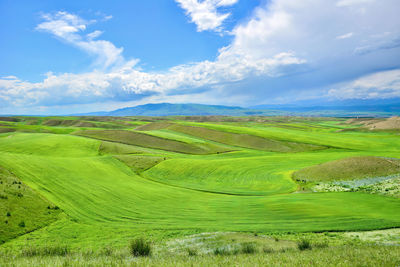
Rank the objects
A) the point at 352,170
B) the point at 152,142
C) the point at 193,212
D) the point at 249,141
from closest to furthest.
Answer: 1. the point at 193,212
2. the point at 352,170
3. the point at 152,142
4. the point at 249,141

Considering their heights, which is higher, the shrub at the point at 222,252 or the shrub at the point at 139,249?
the shrub at the point at 139,249

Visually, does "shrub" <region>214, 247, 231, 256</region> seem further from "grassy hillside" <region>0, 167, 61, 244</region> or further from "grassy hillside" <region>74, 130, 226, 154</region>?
"grassy hillside" <region>74, 130, 226, 154</region>

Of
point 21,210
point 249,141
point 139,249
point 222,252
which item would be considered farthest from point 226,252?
point 249,141

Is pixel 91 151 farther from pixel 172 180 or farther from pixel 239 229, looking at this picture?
pixel 239 229

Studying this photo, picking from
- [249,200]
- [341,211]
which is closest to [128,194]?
[249,200]

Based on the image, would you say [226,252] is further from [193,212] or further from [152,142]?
[152,142]

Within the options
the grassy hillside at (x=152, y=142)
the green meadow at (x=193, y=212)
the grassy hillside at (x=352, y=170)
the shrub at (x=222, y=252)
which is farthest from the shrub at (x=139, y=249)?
the grassy hillside at (x=152, y=142)

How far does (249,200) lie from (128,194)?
15.4m

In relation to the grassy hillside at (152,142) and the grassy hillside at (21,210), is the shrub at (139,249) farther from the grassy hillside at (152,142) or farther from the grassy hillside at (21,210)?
the grassy hillside at (152,142)

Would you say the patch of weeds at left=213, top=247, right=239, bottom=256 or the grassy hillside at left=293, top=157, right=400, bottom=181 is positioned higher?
the patch of weeds at left=213, top=247, right=239, bottom=256

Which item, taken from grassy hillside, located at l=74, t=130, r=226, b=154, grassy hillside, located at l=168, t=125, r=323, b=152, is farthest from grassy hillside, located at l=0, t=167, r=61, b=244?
grassy hillside, located at l=168, t=125, r=323, b=152

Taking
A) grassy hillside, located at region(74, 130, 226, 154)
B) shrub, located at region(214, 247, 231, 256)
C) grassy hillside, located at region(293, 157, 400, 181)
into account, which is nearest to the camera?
shrub, located at region(214, 247, 231, 256)

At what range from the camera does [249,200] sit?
28.5 m

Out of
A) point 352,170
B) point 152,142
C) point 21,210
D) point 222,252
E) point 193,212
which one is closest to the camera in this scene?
point 222,252
